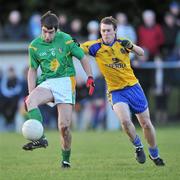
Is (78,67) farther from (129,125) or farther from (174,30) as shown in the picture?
(129,125)

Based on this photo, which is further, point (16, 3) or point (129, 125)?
point (16, 3)

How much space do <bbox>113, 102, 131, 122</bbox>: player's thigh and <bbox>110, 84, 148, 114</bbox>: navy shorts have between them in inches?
3.3

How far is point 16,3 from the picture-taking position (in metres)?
25.7

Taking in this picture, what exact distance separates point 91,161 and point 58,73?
5.86ft

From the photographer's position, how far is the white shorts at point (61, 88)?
37.7 ft

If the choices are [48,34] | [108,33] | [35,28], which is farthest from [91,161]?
[35,28]

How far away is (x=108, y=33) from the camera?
1184cm

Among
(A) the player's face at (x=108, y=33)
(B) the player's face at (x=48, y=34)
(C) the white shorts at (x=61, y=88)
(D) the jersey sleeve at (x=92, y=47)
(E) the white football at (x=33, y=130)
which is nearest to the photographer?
(E) the white football at (x=33, y=130)

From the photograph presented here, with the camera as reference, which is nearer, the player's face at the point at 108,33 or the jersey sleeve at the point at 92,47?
the player's face at the point at 108,33

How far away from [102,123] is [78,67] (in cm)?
175

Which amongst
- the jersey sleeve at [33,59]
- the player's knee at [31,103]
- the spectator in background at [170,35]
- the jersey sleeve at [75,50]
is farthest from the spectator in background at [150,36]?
the player's knee at [31,103]

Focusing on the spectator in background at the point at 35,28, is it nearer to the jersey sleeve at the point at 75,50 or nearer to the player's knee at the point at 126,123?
the jersey sleeve at the point at 75,50

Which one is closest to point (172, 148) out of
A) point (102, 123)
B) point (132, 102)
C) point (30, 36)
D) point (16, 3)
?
point (132, 102)

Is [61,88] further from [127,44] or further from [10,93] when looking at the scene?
[10,93]
